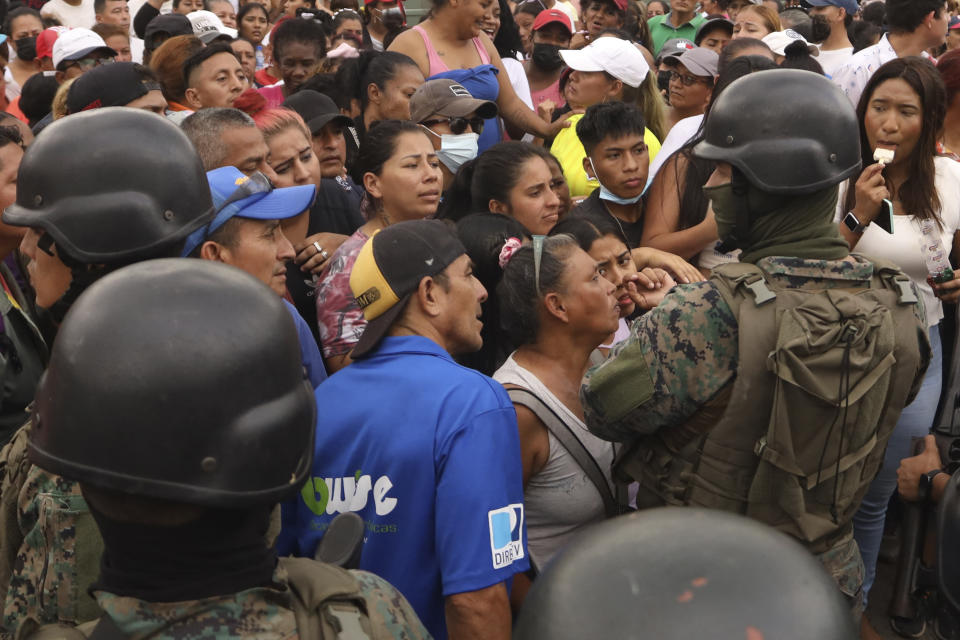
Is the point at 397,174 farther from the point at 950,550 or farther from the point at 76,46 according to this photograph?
the point at 76,46

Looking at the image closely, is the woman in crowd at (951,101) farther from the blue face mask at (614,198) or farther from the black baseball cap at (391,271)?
the black baseball cap at (391,271)

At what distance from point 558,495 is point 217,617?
160cm

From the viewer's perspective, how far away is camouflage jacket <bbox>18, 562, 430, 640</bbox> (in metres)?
1.36

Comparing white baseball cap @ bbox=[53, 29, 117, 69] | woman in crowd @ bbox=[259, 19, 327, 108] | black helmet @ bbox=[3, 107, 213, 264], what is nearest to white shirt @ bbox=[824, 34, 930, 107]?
woman in crowd @ bbox=[259, 19, 327, 108]

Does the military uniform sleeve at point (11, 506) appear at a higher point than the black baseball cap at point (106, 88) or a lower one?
lower

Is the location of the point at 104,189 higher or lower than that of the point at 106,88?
higher

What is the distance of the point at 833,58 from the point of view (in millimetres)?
7512

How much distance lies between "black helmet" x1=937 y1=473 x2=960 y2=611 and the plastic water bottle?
2427mm

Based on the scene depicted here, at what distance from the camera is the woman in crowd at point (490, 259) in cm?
352

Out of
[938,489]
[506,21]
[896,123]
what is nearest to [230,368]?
[938,489]

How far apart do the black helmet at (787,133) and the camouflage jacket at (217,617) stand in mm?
1744

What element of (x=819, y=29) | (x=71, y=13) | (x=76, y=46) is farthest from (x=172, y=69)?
(x=819, y=29)

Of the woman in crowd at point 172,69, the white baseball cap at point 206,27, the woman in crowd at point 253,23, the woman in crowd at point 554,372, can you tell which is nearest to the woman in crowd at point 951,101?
the woman in crowd at point 554,372

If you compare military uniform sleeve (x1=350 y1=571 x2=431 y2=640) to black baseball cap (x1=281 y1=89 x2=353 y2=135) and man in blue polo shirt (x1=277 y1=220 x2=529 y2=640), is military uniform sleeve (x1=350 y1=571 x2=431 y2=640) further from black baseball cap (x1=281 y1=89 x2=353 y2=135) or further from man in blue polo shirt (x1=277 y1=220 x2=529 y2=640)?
black baseball cap (x1=281 y1=89 x2=353 y2=135)
